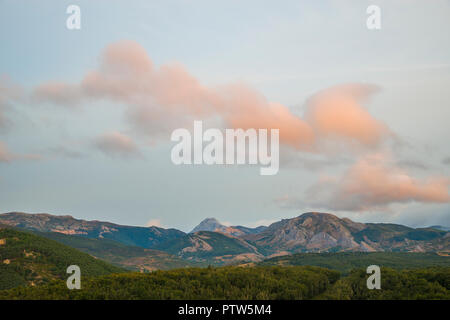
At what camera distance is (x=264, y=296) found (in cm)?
19425

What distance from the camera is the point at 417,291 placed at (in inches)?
7859
